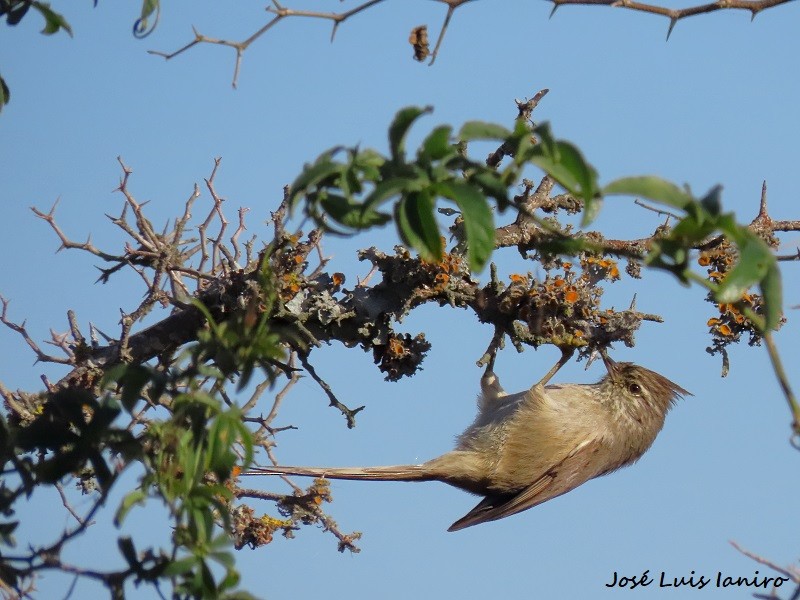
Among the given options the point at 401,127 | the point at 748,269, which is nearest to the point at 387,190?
the point at 401,127

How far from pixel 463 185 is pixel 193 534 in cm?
80

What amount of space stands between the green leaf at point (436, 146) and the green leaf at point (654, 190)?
10.0 inches

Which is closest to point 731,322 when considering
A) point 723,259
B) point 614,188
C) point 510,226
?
point 723,259

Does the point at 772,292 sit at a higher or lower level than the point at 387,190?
lower

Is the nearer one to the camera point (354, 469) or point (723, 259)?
point (723, 259)

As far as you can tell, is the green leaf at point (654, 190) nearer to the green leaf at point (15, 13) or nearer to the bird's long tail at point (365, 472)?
the green leaf at point (15, 13)

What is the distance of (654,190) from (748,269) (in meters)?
0.17

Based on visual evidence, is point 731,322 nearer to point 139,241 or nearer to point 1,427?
point 139,241

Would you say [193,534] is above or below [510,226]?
below

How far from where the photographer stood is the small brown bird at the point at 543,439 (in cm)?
563

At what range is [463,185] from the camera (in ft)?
4.76

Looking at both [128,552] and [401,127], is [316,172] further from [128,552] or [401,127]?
[128,552]

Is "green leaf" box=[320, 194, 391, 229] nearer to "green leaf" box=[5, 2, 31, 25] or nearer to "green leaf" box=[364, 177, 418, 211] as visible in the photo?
"green leaf" box=[364, 177, 418, 211]

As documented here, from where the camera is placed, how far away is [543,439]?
5.61 metres
